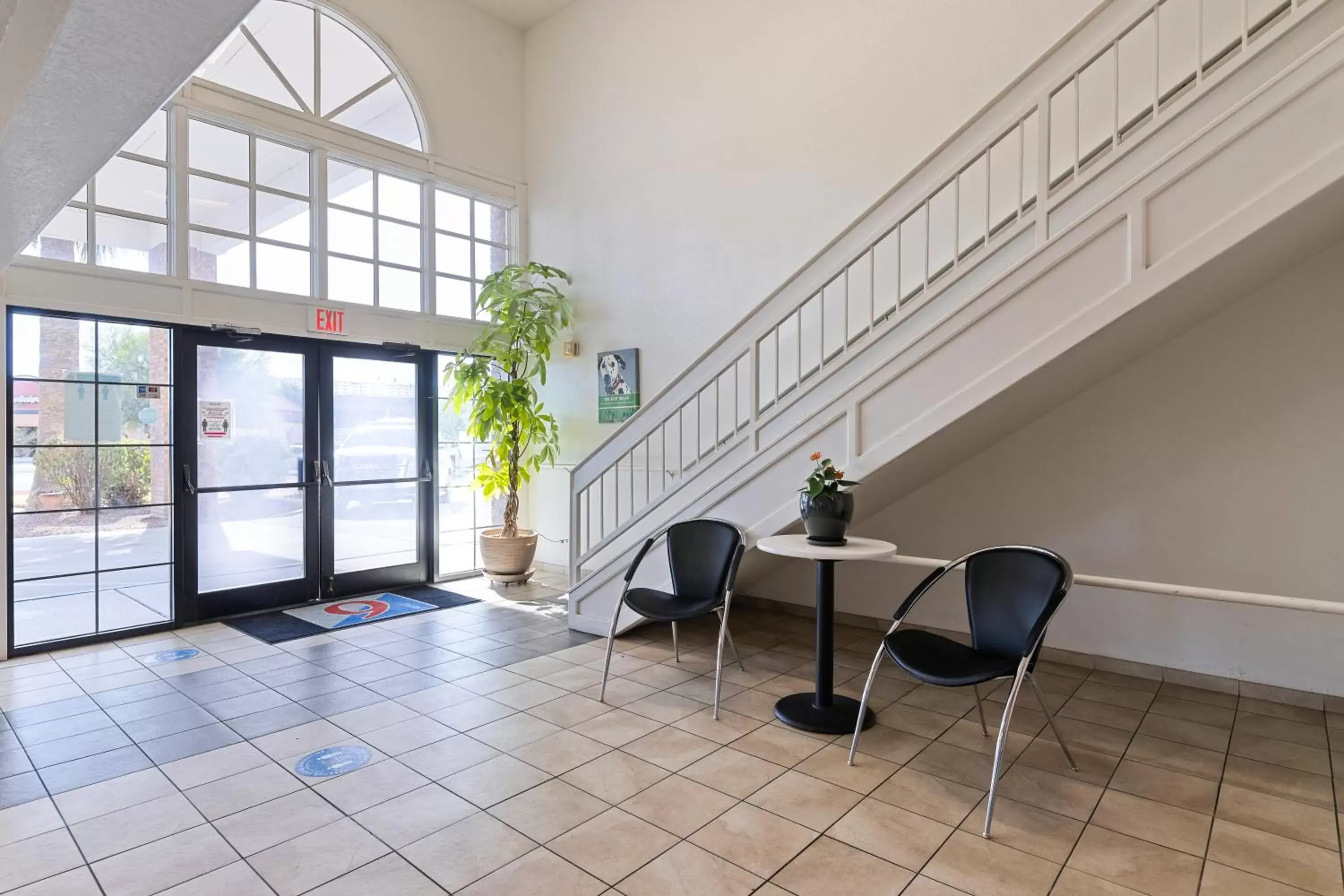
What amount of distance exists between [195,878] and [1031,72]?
4.55 metres

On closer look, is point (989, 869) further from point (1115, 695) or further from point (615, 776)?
point (1115, 695)

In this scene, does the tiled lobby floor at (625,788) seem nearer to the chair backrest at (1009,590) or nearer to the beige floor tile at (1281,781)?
the beige floor tile at (1281,781)

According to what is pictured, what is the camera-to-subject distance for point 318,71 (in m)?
5.88

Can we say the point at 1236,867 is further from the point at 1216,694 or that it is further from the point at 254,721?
the point at 254,721

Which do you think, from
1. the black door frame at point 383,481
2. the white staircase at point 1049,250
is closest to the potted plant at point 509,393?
the black door frame at point 383,481

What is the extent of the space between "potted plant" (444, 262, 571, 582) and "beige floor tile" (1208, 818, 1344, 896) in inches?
208

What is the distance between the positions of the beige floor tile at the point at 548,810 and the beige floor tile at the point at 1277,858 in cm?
212

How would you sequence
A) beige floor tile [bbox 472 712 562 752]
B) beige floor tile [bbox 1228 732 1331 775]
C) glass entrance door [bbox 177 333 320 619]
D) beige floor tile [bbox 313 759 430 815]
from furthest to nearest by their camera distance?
glass entrance door [bbox 177 333 320 619], beige floor tile [bbox 472 712 562 752], beige floor tile [bbox 1228 732 1331 775], beige floor tile [bbox 313 759 430 815]

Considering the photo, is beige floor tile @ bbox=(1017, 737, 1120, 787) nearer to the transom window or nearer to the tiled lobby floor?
the tiled lobby floor

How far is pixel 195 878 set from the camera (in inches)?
88.7

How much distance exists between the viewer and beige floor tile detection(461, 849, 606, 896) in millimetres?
2174

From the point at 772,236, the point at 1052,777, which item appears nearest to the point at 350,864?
the point at 1052,777

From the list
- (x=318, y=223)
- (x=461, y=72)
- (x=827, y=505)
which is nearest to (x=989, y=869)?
(x=827, y=505)

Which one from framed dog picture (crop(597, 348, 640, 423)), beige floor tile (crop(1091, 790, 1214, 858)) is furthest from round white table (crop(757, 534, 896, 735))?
framed dog picture (crop(597, 348, 640, 423))
